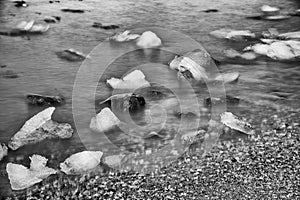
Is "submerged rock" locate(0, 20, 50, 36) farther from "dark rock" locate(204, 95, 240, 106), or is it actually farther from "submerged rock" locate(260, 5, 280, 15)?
"submerged rock" locate(260, 5, 280, 15)

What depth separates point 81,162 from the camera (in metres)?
2.25

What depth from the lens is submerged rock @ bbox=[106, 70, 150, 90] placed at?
302 cm

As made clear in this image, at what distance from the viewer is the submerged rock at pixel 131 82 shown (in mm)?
3016

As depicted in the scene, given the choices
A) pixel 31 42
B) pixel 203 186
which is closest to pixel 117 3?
pixel 31 42

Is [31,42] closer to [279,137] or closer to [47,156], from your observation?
[47,156]

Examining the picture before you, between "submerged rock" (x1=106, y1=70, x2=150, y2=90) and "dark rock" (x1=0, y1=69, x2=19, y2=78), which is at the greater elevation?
"submerged rock" (x1=106, y1=70, x2=150, y2=90)

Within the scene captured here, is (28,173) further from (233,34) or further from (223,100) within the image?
(233,34)

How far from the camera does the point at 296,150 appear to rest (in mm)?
2340

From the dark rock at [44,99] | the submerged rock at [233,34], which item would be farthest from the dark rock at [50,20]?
the dark rock at [44,99]

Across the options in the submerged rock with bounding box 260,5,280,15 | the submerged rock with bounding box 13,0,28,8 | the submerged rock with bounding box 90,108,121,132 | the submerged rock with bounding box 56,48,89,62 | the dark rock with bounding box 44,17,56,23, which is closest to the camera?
the submerged rock with bounding box 90,108,121,132

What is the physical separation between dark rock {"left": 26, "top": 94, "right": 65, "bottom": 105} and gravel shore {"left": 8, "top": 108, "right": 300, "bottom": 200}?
764 millimetres

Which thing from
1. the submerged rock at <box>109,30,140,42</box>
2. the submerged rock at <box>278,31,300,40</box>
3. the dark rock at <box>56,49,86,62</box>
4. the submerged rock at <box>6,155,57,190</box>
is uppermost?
the submerged rock at <box>278,31,300,40</box>

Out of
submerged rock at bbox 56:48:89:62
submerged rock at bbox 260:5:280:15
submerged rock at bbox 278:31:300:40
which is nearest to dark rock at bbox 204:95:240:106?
submerged rock at bbox 56:48:89:62

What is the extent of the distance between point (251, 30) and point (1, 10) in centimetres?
226
